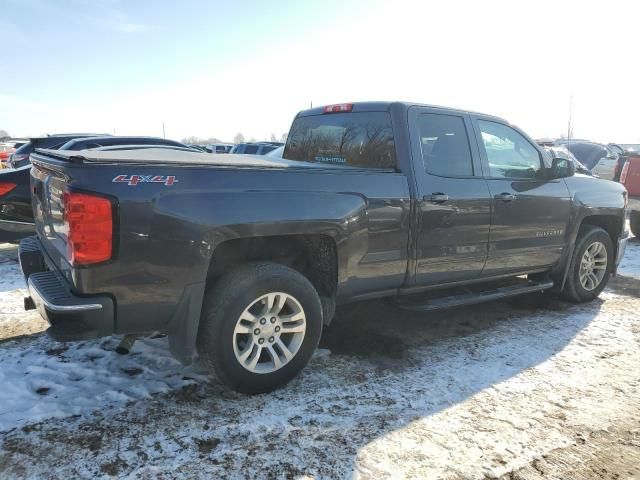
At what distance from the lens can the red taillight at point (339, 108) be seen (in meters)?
4.21

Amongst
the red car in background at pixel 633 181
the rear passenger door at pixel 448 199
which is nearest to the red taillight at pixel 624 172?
the red car in background at pixel 633 181

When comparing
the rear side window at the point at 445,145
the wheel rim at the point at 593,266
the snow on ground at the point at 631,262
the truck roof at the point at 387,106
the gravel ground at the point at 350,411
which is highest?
the truck roof at the point at 387,106

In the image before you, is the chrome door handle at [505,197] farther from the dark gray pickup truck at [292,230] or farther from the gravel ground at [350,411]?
the gravel ground at [350,411]

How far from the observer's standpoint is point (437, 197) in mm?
3768

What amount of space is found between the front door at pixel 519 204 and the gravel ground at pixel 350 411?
745 millimetres

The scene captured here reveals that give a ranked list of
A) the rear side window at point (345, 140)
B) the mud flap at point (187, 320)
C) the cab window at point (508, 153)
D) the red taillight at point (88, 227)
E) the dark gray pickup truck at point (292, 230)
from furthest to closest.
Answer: the cab window at point (508, 153)
the rear side window at point (345, 140)
the mud flap at point (187, 320)
the dark gray pickup truck at point (292, 230)
the red taillight at point (88, 227)

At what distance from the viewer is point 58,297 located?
102 inches

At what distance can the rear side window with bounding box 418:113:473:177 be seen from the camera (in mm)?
3898

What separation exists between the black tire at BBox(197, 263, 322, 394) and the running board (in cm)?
106

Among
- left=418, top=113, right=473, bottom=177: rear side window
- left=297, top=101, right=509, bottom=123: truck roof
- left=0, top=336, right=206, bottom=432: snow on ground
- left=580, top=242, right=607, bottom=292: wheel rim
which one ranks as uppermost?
left=297, top=101, right=509, bottom=123: truck roof

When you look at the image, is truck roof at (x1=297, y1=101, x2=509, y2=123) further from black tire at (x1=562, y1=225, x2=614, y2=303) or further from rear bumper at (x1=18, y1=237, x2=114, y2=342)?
rear bumper at (x1=18, y1=237, x2=114, y2=342)

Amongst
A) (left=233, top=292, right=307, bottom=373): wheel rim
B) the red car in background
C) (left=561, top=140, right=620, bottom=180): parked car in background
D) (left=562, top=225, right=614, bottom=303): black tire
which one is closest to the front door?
(left=562, top=225, right=614, bottom=303): black tire

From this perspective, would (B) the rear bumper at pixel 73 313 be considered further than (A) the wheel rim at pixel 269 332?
No

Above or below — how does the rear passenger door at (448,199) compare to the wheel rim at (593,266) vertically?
above
